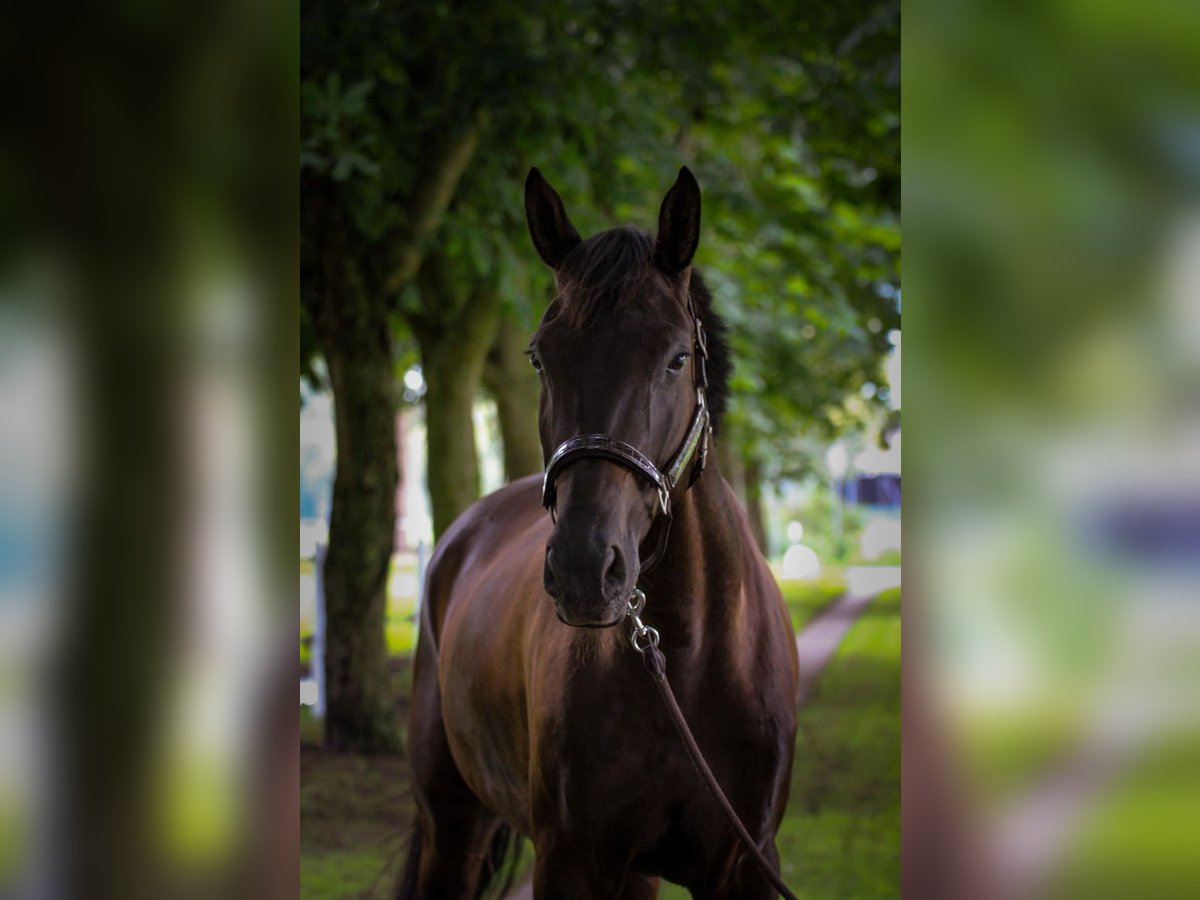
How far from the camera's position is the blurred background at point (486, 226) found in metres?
4.73

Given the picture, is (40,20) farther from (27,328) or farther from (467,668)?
(467,668)

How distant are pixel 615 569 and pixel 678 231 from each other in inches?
28.9

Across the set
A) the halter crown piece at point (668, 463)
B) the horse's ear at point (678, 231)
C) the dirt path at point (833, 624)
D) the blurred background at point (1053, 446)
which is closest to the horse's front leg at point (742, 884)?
the halter crown piece at point (668, 463)

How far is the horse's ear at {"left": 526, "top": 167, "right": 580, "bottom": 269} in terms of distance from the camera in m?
2.30

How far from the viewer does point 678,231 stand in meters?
2.23

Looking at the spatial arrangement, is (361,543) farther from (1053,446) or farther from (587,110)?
(1053,446)

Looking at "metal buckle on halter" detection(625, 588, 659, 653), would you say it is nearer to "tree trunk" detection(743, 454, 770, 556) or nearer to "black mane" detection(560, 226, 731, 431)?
"black mane" detection(560, 226, 731, 431)

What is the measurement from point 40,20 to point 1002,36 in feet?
3.34

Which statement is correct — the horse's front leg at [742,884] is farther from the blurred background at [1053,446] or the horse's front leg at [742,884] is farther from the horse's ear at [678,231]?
the blurred background at [1053,446]

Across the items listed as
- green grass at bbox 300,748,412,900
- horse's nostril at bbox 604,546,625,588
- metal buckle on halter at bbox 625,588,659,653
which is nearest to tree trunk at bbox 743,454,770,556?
green grass at bbox 300,748,412,900

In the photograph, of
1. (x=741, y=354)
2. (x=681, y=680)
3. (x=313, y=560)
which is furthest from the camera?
(x=741, y=354)

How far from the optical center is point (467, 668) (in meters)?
3.16

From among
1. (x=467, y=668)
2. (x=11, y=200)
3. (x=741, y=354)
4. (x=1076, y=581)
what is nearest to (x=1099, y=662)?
(x=1076, y=581)

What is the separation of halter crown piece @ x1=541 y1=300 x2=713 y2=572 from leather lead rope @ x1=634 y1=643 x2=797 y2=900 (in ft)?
0.57
